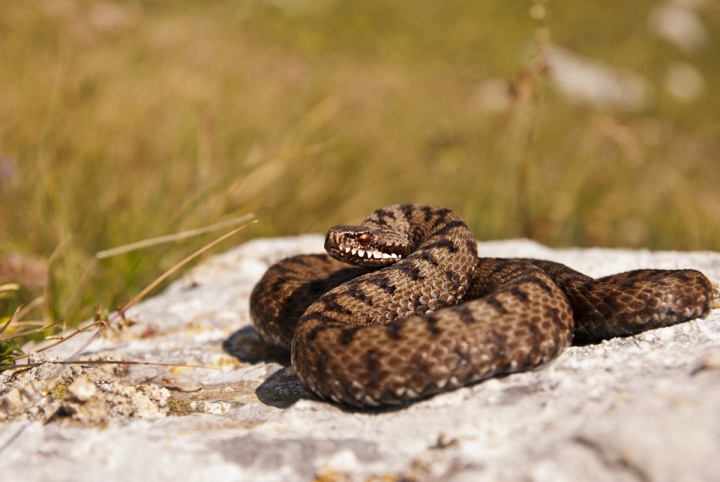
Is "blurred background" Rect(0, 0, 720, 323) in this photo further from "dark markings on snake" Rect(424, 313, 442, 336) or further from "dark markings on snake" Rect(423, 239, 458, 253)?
"dark markings on snake" Rect(424, 313, 442, 336)

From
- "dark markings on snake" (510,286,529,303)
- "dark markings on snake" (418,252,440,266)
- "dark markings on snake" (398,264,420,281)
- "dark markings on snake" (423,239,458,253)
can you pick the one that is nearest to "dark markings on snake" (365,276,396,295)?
"dark markings on snake" (398,264,420,281)

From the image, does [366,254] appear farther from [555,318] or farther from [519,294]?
[555,318]

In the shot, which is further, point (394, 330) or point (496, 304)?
point (496, 304)

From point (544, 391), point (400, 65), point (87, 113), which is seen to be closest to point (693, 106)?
point (400, 65)

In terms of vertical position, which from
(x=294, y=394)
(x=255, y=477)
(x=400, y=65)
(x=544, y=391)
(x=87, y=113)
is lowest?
(x=294, y=394)

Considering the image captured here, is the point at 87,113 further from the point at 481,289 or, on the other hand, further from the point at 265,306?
the point at 481,289

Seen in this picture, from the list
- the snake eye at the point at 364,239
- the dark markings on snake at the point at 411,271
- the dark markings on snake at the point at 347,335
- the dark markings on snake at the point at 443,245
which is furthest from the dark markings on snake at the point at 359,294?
the dark markings on snake at the point at 347,335

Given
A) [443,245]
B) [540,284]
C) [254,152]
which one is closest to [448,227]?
[443,245]

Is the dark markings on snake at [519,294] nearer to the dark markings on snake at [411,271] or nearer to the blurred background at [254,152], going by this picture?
the dark markings on snake at [411,271]
